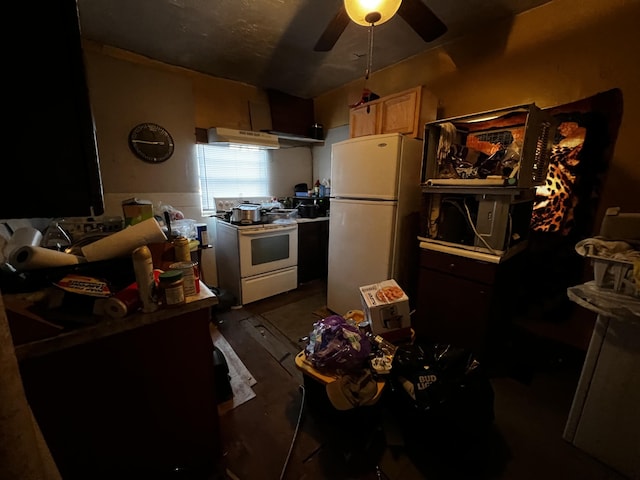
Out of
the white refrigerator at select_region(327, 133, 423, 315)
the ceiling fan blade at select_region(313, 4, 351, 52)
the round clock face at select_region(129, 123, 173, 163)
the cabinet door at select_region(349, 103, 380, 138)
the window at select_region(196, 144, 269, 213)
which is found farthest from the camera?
the window at select_region(196, 144, 269, 213)

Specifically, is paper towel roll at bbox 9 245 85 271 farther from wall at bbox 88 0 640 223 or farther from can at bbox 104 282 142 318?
wall at bbox 88 0 640 223

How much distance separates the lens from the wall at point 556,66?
1.57 m

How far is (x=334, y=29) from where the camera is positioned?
60.9 inches

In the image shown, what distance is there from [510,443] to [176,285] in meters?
1.79

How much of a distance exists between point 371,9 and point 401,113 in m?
0.97

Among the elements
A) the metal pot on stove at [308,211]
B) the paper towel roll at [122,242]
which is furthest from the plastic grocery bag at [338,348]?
the metal pot on stove at [308,211]

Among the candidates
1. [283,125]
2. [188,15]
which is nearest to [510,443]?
[188,15]

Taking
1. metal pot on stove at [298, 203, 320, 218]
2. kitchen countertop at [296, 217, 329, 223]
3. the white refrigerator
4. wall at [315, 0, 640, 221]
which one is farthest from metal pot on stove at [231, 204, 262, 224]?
wall at [315, 0, 640, 221]

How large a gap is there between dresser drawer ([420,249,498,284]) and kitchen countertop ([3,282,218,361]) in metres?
1.50

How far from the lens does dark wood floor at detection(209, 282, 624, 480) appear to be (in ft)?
3.90

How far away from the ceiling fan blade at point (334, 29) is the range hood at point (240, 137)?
1.38 metres

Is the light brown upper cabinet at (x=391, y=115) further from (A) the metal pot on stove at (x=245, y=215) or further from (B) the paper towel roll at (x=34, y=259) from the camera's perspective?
(B) the paper towel roll at (x=34, y=259)

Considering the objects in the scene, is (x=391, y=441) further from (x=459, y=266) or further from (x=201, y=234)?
(x=201, y=234)

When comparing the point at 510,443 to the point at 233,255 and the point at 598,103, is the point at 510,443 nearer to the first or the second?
the point at 598,103
